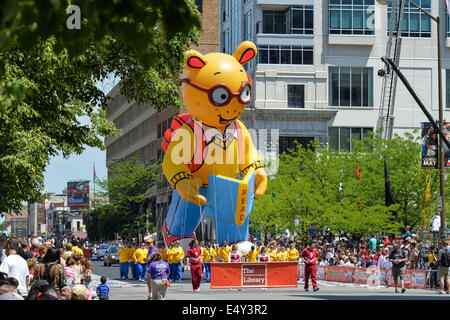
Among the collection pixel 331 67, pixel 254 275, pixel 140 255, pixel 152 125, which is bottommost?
pixel 254 275

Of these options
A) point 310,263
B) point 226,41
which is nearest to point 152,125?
point 226,41

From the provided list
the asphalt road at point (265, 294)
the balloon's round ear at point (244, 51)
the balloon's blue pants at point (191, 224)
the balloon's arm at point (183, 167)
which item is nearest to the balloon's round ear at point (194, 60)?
the balloon's round ear at point (244, 51)

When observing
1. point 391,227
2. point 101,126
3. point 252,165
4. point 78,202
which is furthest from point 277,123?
point 78,202

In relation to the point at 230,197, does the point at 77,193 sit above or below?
above

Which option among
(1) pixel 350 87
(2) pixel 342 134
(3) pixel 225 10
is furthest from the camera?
(3) pixel 225 10

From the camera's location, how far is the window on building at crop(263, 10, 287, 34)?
2467 inches

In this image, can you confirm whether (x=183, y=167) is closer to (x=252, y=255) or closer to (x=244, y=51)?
(x=252, y=255)

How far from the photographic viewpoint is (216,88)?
25938mm

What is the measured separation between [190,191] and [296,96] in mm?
36690

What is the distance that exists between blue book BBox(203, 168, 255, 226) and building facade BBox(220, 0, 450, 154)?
1363 inches

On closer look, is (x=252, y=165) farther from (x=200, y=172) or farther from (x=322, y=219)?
(x=322, y=219)

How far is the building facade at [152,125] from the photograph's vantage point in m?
76.4

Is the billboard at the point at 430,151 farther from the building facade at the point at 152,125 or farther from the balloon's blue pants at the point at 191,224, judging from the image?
the building facade at the point at 152,125

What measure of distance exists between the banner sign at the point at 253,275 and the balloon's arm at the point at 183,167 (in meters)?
3.20
